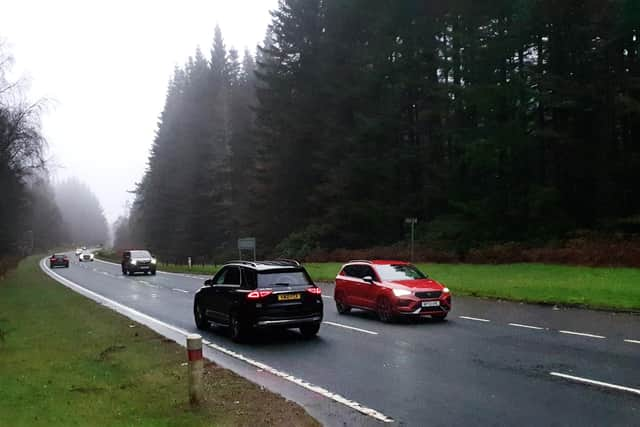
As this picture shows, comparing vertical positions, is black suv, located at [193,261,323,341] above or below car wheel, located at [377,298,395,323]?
above

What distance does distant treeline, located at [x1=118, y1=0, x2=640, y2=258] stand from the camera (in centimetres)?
3159

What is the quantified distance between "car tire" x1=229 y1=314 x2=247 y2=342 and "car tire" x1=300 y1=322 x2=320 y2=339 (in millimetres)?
1389

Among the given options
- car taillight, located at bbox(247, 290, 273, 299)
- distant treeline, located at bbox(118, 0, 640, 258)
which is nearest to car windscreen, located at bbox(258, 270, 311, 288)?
car taillight, located at bbox(247, 290, 273, 299)

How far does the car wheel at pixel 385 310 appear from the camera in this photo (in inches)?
622

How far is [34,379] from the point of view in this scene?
9344 mm

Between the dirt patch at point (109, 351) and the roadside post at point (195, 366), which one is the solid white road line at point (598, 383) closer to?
the roadside post at point (195, 366)

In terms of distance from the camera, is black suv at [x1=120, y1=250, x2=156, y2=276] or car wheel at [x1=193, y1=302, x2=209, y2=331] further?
black suv at [x1=120, y1=250, x2=156, y2=276]

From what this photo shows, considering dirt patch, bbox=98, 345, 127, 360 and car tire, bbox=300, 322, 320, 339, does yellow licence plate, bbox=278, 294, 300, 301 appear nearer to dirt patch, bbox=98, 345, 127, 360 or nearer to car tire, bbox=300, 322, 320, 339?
car tire, bbox=300, 322, 320, 339

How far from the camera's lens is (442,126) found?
142 ft

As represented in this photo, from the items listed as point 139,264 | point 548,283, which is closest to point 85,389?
point 548,283

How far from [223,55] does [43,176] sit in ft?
173

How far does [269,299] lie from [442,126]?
32.7 metres

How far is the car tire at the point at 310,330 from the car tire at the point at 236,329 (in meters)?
1.39

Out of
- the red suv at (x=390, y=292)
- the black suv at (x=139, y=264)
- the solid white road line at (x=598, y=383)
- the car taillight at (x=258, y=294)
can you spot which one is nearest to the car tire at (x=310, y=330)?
the car taillight at (x=258, y=294)
